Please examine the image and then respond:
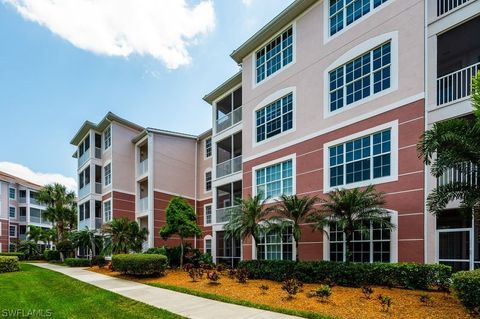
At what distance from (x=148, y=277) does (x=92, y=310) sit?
7.38m

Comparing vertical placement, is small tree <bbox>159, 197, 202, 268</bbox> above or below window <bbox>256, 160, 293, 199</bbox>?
below

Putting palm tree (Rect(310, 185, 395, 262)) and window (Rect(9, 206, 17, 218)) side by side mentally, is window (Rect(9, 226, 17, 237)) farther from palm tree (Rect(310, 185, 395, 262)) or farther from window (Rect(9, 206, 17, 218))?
palm tree (Rect(310, 185, 395, 262))

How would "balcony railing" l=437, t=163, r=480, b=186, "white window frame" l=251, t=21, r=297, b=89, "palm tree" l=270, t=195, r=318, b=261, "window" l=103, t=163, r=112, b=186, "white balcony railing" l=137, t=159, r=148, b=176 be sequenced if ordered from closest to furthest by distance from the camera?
"balcony railing" l=437, t=163, r=480, b=186
"palm tree" l=270, t=195, r=318, b=261
"white window frame" l=251, t=21, r=297, b=89
"white balcony railing" l=137, t=159, r=148, b=176
"window" l=103, t=163, r=112, b=186

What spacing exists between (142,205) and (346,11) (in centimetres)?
2119

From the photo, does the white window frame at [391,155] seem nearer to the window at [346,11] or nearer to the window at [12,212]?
the window at [346,11]

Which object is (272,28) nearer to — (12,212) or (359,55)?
(359,55)

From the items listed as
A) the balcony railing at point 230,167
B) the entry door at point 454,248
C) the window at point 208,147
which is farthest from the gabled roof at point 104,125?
the entry door at point 454,248

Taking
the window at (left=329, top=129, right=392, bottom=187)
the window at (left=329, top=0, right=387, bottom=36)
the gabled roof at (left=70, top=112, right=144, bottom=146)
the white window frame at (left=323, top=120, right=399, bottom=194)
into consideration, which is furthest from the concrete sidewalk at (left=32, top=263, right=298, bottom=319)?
the gabled roof at (left=70, top=112, right=144, bottom=146)

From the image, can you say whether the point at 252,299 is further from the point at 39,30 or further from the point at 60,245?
the point at 60,245

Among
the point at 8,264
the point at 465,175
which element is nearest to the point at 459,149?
the point at 465,175

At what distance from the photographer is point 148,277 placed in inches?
654

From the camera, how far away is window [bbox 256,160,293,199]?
1721 cm

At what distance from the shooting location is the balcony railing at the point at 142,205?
27.4 m

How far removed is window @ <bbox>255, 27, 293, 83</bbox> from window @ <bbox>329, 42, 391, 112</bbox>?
11.5 feet
